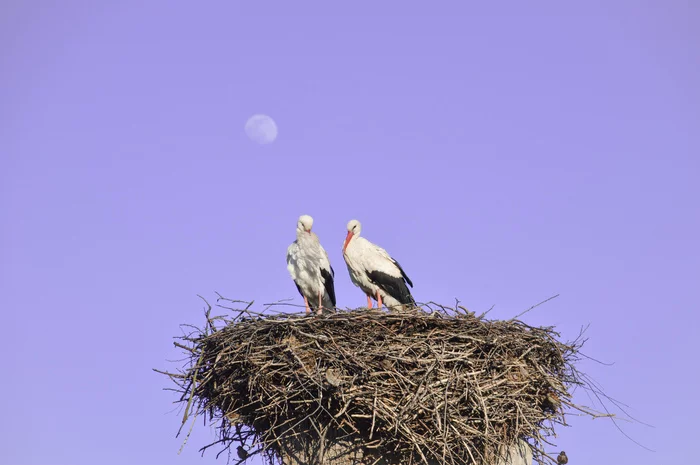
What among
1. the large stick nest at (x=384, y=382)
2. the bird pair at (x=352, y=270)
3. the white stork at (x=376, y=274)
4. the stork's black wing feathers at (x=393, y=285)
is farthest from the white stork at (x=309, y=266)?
the large stick nest at (x=384, y=382)

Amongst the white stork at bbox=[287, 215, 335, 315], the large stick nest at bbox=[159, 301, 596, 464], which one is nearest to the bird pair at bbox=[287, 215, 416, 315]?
the white stork at bbox=[287, 215, 335, 315]

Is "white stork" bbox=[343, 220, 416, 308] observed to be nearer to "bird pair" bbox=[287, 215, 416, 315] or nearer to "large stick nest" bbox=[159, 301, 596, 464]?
"bird pair" bbox=[287, 215, 416, 315]

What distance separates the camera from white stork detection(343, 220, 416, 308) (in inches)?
Answer: 342

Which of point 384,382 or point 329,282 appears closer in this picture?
point 384,382

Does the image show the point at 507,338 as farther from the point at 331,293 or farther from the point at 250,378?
the point at 331,293

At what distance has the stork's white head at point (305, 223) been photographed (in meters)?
8.86

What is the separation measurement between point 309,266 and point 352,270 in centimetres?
48

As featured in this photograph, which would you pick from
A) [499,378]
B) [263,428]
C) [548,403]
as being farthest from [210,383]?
[548,403]

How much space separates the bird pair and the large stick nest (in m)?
1.89

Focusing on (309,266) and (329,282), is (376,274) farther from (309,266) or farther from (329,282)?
(309,266)

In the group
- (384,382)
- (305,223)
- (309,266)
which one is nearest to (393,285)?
(309,266)

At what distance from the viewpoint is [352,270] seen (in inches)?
350

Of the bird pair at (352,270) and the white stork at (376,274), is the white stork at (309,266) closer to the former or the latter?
the bird pair at (352,270)

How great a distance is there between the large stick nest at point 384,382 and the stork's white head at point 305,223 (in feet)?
6.99
